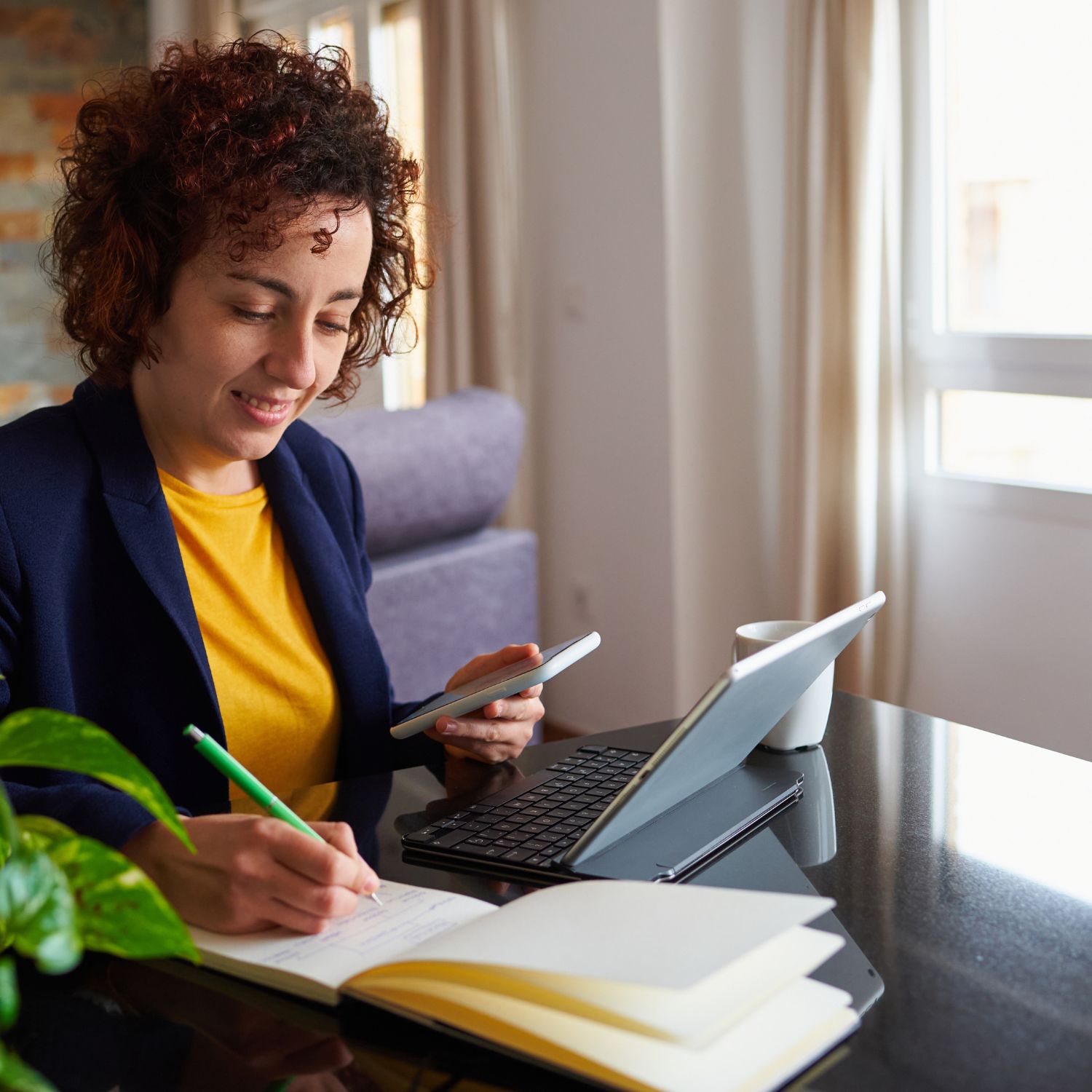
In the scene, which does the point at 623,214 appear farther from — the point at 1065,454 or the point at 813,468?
the point at 1065,454

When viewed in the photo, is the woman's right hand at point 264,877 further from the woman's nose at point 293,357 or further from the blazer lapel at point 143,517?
the woman's nose at point 293,357

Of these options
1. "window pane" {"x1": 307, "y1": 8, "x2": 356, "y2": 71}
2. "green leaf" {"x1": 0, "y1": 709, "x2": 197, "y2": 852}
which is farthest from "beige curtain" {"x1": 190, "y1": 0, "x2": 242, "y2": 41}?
"green leaf" {"x1": 0, "y1": 709, "x2": 197, "y2": 852}

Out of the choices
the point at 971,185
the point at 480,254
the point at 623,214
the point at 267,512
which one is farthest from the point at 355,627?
the point at 480,254

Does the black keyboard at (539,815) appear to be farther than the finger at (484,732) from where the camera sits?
No

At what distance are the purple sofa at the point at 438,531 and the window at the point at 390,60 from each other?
1579 millimetres

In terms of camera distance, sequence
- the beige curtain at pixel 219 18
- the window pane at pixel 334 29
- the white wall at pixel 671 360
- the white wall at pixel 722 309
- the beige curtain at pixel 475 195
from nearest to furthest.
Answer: the white wall at pixel 671 360 < the white wall at pixel 722 309 < the beige curtain at pixel 475 195 < the window pane at pixel 334 29 < the beige curtain at pixel 219 18

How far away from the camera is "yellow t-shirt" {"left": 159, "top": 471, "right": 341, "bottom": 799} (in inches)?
51.4

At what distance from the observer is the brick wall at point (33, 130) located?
5.85m

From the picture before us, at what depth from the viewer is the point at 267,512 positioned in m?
1.42

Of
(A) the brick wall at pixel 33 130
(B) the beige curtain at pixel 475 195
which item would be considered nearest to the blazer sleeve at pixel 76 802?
(B) the beige curtain at pixel 475 195

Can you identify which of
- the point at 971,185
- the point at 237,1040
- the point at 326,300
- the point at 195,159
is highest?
the point at 971,185

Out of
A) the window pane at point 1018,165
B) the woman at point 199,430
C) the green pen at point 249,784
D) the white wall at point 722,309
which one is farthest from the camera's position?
the white wall at point 722,309

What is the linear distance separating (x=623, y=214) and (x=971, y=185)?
3.10ft

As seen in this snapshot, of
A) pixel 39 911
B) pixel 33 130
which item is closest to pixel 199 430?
pixel 39 911
